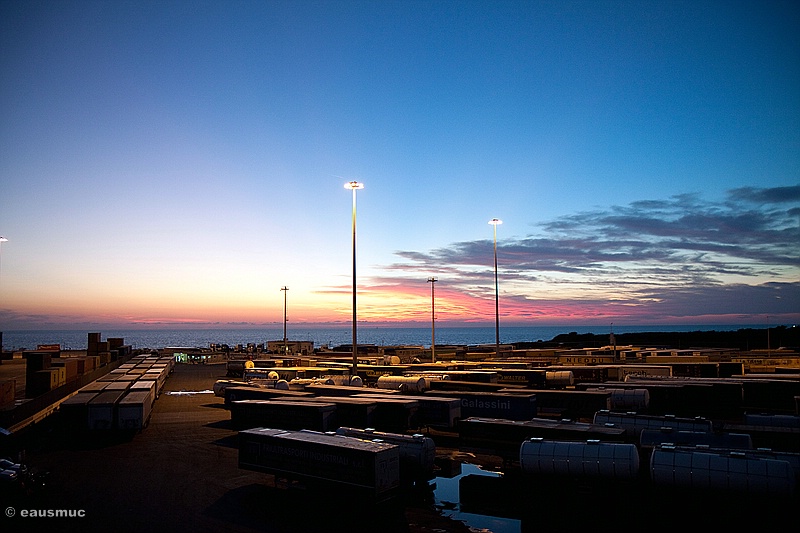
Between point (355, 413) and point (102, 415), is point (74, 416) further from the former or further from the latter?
point (355, 413)

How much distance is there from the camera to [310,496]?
29688 millimetres

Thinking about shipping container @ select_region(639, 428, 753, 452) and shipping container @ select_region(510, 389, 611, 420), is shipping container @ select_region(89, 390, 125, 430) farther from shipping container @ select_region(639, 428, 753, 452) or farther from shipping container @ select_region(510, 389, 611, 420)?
shipping container @ select_region(639, 428, 753, 452)

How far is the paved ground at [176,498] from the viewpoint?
24734 mm

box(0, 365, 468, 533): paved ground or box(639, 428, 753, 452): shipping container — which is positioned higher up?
box(639, 428, 753, 452): shipping container

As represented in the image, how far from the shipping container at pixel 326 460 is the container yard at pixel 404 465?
0.09 metres

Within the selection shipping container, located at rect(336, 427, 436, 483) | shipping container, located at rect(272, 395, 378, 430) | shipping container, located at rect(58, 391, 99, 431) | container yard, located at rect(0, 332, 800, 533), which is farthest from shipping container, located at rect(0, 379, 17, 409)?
shipping container, located at rect(336, 427, 436, 483)

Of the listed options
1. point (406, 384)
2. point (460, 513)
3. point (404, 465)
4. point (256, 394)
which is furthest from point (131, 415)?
point (460, 513)

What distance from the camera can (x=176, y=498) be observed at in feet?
92.8

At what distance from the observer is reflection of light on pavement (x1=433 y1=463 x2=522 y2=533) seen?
2488cm

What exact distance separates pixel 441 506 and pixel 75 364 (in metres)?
71.8

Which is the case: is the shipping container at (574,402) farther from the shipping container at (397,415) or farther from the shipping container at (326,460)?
the shipping container at (326,460)

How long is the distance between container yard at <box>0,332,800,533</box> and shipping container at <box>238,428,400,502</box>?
3.5 inches

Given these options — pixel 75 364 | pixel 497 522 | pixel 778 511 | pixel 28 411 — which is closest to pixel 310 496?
pixel 497 522

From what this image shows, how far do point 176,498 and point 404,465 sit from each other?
12.3 meters
